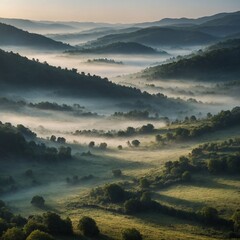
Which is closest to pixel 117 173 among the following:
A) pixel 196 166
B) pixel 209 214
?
pixel 196 166

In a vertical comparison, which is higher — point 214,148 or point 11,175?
point 214,148

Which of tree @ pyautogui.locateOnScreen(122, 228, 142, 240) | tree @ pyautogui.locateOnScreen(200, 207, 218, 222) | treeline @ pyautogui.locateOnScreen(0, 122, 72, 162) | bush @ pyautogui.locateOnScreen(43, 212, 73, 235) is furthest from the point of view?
treeline @ pyautogui.locateOnScreen(0, 122, 72, 162)

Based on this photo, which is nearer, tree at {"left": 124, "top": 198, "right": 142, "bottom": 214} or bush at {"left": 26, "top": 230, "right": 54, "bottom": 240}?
bush at {"left": 26, "top": 230, "right": 54, "bottom": 240}

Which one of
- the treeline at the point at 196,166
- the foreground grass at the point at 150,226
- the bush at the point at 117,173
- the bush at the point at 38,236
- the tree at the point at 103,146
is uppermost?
the tree at the point at 103,146

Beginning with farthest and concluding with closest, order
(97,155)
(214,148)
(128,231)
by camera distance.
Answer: (97,155)
(214,148)
(128,231)

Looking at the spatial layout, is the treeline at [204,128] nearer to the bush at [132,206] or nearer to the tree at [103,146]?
the tree at [103,146]

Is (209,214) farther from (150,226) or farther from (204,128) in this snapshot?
Result: (204,128)

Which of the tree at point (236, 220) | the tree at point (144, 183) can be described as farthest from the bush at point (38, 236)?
the tree at point (144, 183)

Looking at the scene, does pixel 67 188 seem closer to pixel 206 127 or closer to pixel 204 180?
pixel 204 180

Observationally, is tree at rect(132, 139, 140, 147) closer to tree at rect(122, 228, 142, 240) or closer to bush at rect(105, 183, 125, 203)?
bush at rect(105, 183, 125, 203)

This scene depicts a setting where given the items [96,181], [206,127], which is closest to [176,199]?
[96,181]

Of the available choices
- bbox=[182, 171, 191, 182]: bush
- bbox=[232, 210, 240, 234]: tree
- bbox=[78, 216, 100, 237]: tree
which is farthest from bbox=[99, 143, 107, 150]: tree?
bbox=[78, 216, 100, 237]: tree
